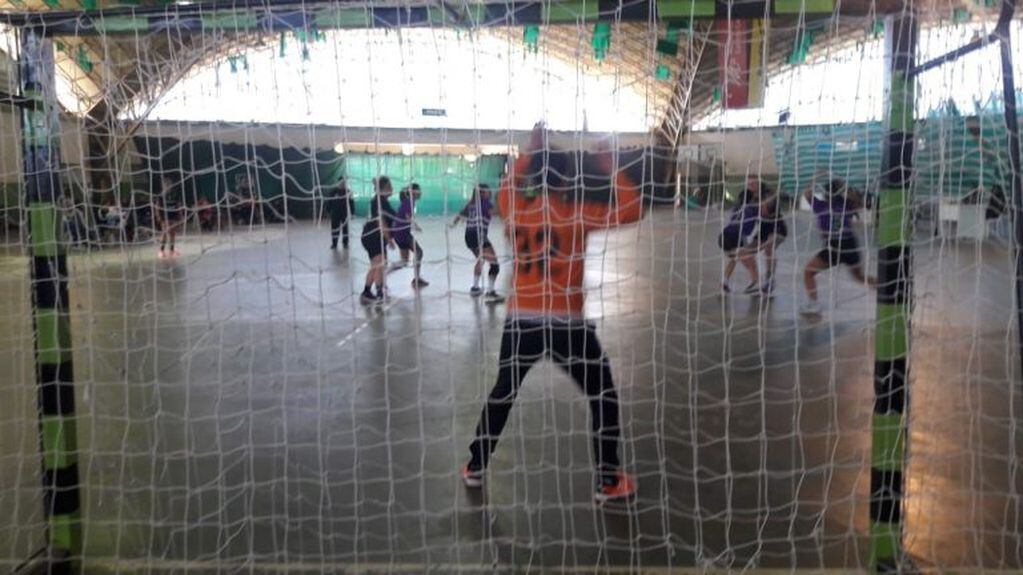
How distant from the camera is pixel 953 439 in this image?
4.84 meters

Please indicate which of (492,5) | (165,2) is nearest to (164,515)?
(165,2)

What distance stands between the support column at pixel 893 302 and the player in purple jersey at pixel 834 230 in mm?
496

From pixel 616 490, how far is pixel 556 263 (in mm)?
1218

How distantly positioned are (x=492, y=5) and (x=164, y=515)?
2949 mm

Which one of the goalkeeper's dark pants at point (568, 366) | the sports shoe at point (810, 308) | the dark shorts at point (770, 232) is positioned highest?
the dark shorts at point (770, 232)

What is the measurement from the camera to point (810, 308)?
947 centimetres

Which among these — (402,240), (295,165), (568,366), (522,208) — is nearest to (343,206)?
(402,240)

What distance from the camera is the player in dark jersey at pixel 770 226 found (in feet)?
16.4

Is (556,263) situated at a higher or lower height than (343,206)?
lower

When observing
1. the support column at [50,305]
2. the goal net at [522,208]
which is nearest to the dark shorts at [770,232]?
the goal net at [522,208]

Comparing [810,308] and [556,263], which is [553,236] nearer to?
[556,263]

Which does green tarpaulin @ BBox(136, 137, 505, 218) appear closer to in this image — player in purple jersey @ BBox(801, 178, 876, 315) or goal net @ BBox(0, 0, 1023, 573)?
goal net @ BBox(0, 0, 1023, 573)

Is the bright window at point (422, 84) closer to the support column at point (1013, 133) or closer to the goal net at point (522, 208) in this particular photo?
the goal net at point (522, 208)

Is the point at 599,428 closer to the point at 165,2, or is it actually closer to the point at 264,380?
the point at 165,2
